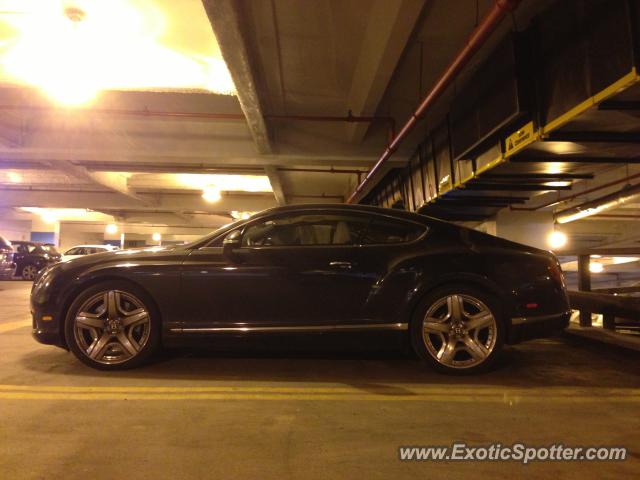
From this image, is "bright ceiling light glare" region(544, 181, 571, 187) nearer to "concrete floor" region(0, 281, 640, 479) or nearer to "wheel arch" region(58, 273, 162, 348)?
"concrete floor" region(0, 281, 640, 479)

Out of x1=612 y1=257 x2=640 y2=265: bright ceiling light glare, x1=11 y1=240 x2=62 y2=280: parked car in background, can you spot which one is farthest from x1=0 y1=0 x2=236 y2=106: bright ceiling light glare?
x1=612 y1=257 x2=640 y2=265: bright ceiling light glare

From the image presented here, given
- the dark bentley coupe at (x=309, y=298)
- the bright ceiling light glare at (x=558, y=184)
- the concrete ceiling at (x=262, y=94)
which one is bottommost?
the dark bentley coupe at (x=309, y=298)

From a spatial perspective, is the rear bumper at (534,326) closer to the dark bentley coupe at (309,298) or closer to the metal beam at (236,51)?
the dark bentley coupe at (309,298)

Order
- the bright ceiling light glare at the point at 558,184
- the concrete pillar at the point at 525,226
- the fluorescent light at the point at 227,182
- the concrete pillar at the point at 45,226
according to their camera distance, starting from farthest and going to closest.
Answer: the concrete pillar at the point at 45,226 → the fluorescent light at the point at 227,182 → the concrete pillar at the point at 525,226 → the bright ceiling light glare at the point at 558,184

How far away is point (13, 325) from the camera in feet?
20.1

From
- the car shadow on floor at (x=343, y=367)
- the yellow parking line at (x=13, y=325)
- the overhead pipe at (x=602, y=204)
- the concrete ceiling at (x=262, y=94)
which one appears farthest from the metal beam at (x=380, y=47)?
the overhead pipe at (x=602, y=204)

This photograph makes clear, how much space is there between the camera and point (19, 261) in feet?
57.2

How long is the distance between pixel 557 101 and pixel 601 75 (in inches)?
27.9

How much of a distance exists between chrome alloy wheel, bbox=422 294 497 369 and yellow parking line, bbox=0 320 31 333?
517 centimetres

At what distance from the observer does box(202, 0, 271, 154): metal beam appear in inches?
192

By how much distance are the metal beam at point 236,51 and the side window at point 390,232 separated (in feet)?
9.19

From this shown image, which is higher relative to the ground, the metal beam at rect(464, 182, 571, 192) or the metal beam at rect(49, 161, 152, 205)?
the metal beam at rect(49, 161, 152, 205)

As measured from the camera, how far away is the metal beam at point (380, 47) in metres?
5.03

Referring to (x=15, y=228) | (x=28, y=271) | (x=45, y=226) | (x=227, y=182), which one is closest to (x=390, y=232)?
(x=227, y=182)
